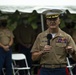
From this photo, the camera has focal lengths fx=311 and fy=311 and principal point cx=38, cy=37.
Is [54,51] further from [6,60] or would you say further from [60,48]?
[6,60]

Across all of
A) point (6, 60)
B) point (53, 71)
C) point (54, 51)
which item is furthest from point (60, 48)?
point (6, 60)

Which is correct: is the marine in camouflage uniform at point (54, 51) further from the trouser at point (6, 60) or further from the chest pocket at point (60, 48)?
the trouser at point (6, 60)

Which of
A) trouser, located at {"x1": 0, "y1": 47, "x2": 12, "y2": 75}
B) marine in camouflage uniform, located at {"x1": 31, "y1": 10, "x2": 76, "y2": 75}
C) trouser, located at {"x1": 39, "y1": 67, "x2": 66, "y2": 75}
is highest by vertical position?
marine in camouflage uniform, located at {"x1": 31, "y1": 10, "x2": 76, "y2": 75}

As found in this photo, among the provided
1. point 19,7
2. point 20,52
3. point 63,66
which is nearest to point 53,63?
point 63,66

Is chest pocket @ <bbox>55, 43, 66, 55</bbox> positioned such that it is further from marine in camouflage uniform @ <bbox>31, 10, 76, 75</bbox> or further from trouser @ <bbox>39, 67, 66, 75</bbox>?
trouser @ <bbox>39, 67, 66, 75</bbox>

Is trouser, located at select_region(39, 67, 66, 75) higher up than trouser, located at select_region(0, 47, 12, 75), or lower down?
higher up

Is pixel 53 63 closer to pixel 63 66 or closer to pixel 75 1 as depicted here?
pixel 63 66

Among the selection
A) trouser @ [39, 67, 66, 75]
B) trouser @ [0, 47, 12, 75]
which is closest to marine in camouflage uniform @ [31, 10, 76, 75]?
trouser @ [39, 67, 66, 75]

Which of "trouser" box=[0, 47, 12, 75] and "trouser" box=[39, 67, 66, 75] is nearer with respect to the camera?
"trouser" box=[39, 67, 66, 75]

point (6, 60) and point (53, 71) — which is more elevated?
point (53, 71)

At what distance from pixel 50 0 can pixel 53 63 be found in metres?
4.07

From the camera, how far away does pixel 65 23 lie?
9.19 meters

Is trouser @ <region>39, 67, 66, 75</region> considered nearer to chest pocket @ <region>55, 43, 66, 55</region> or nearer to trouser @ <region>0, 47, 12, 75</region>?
chest pocket @ <region>55, 43, 66, 55</region>

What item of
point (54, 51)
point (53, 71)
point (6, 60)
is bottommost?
point (6, 60)
